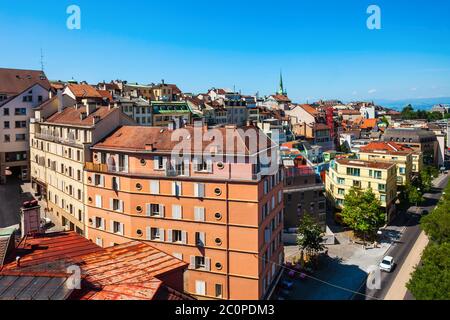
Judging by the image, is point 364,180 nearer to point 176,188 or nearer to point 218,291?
point 218,291

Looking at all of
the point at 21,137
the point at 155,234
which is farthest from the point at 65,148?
the point at 21,137

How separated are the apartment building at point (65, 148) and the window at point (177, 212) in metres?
14.7

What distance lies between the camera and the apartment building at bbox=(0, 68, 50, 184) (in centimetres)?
7288

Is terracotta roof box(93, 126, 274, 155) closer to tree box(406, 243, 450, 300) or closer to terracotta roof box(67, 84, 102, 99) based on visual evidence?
tree box(406, 243, 450, 300)

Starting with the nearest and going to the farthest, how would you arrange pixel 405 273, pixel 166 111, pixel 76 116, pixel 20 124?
pixel 405 273 < pixel 76 116 < pixel 20 124 < pixel 166 111

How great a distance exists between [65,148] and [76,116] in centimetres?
510

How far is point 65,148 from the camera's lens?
57188 millimetres

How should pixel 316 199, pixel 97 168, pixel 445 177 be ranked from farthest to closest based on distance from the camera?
pixel 445 177 < pixel 316 199 < pixel 97 168

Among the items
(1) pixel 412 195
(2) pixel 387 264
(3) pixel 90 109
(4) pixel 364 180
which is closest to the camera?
(2) pixel 387 264

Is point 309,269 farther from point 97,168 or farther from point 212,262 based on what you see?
point 97,168

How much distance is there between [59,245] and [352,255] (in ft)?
141

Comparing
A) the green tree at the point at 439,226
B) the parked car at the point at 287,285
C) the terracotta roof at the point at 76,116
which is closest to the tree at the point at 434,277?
the green tree at the point at 439,226

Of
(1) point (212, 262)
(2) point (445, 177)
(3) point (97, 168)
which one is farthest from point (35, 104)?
(2) point (445, 177)

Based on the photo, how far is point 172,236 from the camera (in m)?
44.5
